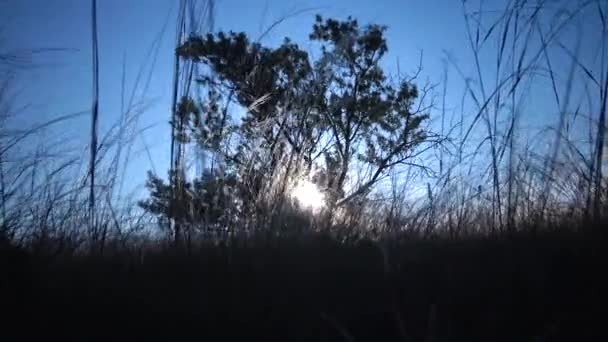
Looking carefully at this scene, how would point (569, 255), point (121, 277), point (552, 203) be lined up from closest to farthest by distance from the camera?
point (569, 255)
point (121, 277)
point (552, 203)

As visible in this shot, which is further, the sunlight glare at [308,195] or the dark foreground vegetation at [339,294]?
the sunlight glare at [308,195]

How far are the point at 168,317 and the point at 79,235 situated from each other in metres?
1.15

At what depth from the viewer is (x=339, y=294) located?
1037mm

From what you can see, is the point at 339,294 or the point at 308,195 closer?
the point at 339,294

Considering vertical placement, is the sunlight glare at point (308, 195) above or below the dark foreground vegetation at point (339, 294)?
above

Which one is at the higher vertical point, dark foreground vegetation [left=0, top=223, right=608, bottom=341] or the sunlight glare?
the sunlight glare

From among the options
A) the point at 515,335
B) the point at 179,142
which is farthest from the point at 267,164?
the point at 515,335

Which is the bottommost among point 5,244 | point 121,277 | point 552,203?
point 121,277

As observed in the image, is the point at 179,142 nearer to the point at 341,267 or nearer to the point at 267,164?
the point at 267,164

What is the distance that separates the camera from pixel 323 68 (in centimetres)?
227

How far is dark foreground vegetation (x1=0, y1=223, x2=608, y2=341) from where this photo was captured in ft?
2.94

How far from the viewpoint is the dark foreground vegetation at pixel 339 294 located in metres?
0.90

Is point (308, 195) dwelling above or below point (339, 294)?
above

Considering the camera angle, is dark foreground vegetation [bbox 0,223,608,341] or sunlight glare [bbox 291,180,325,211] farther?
sunlight glare [bbox 291,180,325,211]
